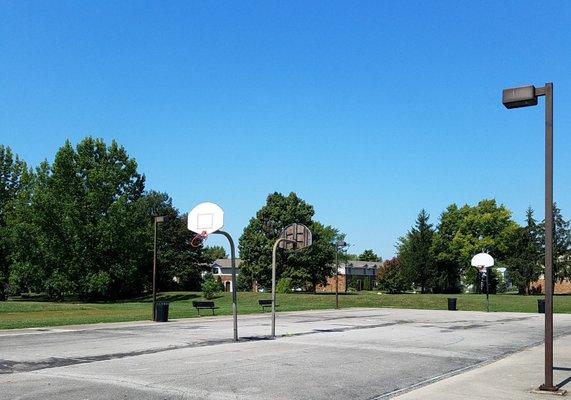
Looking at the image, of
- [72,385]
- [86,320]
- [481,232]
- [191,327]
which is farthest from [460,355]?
[481,232]

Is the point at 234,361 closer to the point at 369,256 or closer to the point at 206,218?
the point at 206,218

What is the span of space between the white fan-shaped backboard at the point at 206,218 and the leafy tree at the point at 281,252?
53.0 m

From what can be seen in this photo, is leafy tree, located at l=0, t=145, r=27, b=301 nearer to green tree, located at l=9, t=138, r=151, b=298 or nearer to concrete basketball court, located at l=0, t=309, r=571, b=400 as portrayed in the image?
green tree, located at l=9, t=138, r=151, b=298

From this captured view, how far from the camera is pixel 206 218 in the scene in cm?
1714

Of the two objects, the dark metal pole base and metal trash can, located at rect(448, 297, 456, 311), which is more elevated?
the dark metal pole base

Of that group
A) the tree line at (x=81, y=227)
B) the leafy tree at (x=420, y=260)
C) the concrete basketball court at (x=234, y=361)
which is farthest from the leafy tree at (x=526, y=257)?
the concrete basketball court at (x=234, y=361)

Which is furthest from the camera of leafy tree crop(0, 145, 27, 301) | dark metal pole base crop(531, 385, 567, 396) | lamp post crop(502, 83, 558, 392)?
leafy tree crop(0, 145, 27, 301)

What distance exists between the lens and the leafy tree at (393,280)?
78.1m

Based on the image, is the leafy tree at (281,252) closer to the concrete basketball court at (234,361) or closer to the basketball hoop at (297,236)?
the concrete basketball court at (234,361)

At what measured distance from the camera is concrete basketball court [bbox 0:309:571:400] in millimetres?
9039

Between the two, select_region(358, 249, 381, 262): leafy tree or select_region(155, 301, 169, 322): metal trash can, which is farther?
select_region(358, 249, 381, 262): leafy tree

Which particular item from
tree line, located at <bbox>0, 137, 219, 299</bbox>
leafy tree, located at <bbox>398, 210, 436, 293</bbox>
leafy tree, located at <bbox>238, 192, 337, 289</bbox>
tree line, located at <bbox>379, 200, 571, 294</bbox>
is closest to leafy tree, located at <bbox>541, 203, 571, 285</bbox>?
tree line, located at <bbox>379, 200, 571, 294</bbox>

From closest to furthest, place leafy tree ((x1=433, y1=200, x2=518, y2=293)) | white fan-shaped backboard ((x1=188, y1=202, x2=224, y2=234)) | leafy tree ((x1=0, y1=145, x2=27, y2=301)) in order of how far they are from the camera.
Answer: white fan-shaped backboard ((x1=188, y1=202, x2=224, y2=234)) < leafy tree ((x1=0, y1=145, x2=27, y2=301)) < leafy tree ((x1=433, y1=200, x2=518, y2=293))

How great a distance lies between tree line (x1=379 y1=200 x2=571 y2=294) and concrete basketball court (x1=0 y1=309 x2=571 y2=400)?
63.4 metres
